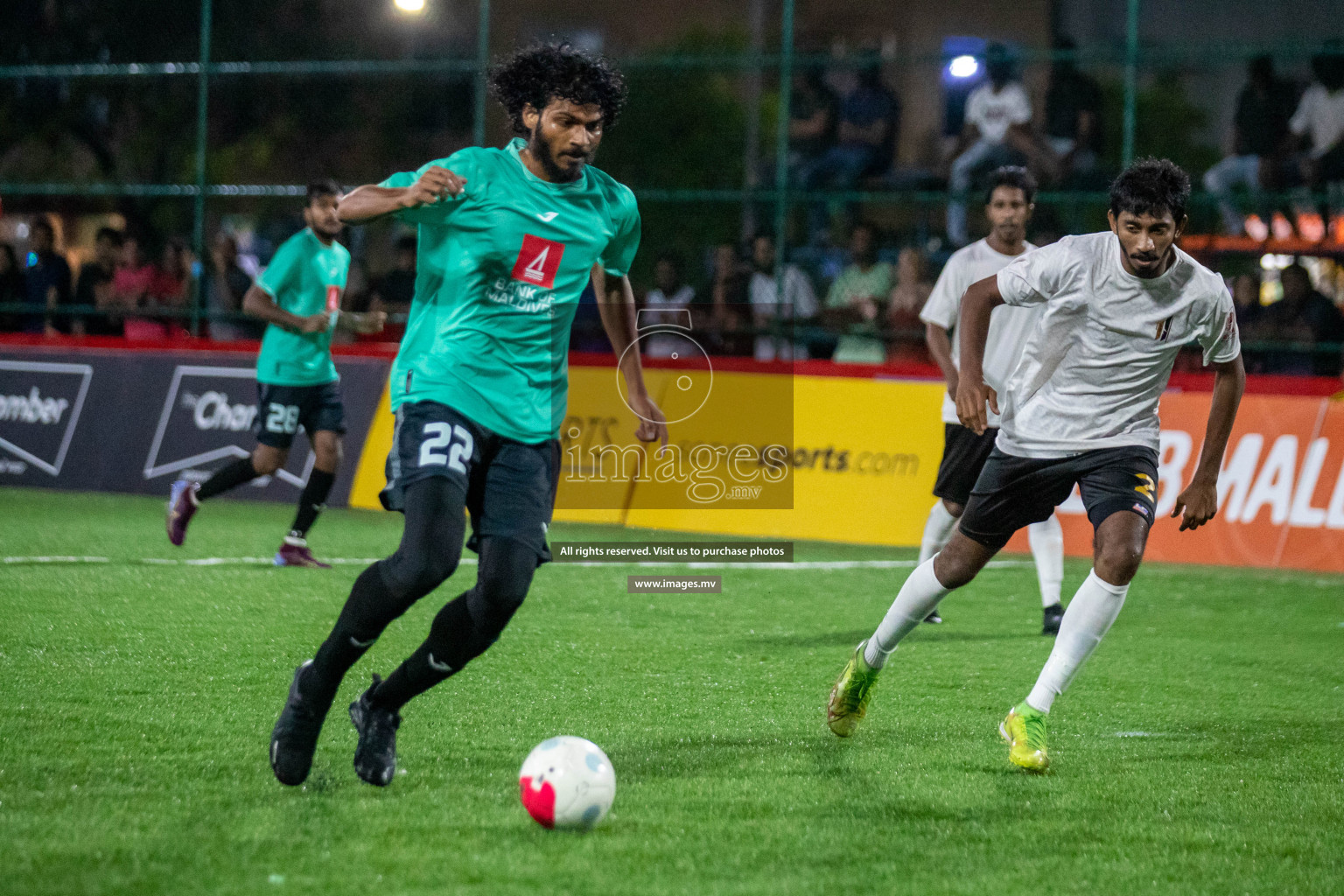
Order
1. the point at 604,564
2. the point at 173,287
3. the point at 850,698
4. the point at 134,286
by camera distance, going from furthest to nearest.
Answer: the point at 134,286
the point at 173,287
the point at 604,564
the point at 850,698

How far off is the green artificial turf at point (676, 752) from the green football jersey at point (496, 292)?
3.82 feet

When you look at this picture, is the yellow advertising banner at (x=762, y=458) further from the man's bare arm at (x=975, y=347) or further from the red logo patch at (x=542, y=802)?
the red logo patch at (x=542, y=802)

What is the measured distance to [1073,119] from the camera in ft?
46.7

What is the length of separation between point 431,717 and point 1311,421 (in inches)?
294

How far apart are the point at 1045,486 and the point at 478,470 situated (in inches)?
81.0

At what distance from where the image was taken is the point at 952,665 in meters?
6.97

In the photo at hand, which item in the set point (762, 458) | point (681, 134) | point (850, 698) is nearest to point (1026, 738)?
point (850, 698)

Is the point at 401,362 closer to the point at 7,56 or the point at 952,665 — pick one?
the point at 952,665

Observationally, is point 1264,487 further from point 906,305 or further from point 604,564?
point 604,564

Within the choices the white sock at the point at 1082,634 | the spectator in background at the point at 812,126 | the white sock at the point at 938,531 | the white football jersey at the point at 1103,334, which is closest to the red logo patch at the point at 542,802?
the white sock at the point at 1082,634

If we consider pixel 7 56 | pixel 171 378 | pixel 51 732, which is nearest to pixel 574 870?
pixel 51 732

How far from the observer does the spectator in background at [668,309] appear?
13914 mm

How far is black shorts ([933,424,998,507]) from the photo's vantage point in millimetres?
7586

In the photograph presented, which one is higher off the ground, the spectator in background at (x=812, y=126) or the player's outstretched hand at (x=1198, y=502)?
the spectator in background at (x=812, y=126)
